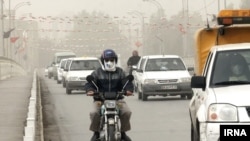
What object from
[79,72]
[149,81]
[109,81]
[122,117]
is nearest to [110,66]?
[109,81]

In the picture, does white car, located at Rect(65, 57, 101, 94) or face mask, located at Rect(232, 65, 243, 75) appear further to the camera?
white car, located at Rect(65, 57, 101, 94)

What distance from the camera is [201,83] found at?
11305 millimetres

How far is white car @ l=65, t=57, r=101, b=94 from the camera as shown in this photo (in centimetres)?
3816

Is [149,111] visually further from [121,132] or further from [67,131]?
[121,132]

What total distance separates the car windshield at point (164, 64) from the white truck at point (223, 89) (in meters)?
16.0

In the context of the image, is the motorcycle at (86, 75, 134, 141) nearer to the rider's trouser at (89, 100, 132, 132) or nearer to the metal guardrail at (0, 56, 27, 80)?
the rider's trouser at (89, 100, 132, 132)

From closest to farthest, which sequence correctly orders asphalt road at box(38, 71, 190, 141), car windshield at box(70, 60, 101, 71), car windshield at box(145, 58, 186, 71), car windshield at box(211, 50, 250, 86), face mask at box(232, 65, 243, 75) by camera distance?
1. car windshield at box(211, 50, 250, 86)
2. face mask at box(232, 65, 243, 75)
3. asphalt road at box(38, 71, 190, 141)
4. car windshield at box(145, 58, 186, 71)
5. car windshield at box(70, 60, 101, 71)

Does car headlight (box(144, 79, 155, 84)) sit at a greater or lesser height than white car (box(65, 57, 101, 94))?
lesser

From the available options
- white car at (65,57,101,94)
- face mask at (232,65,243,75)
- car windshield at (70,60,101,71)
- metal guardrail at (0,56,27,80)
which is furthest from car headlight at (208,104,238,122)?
metal guardrail at (0,56,27,80)

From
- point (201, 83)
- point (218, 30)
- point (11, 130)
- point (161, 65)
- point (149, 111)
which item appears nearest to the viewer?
point (201, 83)

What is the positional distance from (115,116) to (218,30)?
462 cm

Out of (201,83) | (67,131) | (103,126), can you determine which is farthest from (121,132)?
(67,131)

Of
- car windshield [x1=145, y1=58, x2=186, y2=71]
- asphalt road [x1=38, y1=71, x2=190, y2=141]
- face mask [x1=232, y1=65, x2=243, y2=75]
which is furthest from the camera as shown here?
car windshield [x1=145, y1=58, x2=186, y2=71]

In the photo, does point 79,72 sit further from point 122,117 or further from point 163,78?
point 122,117
